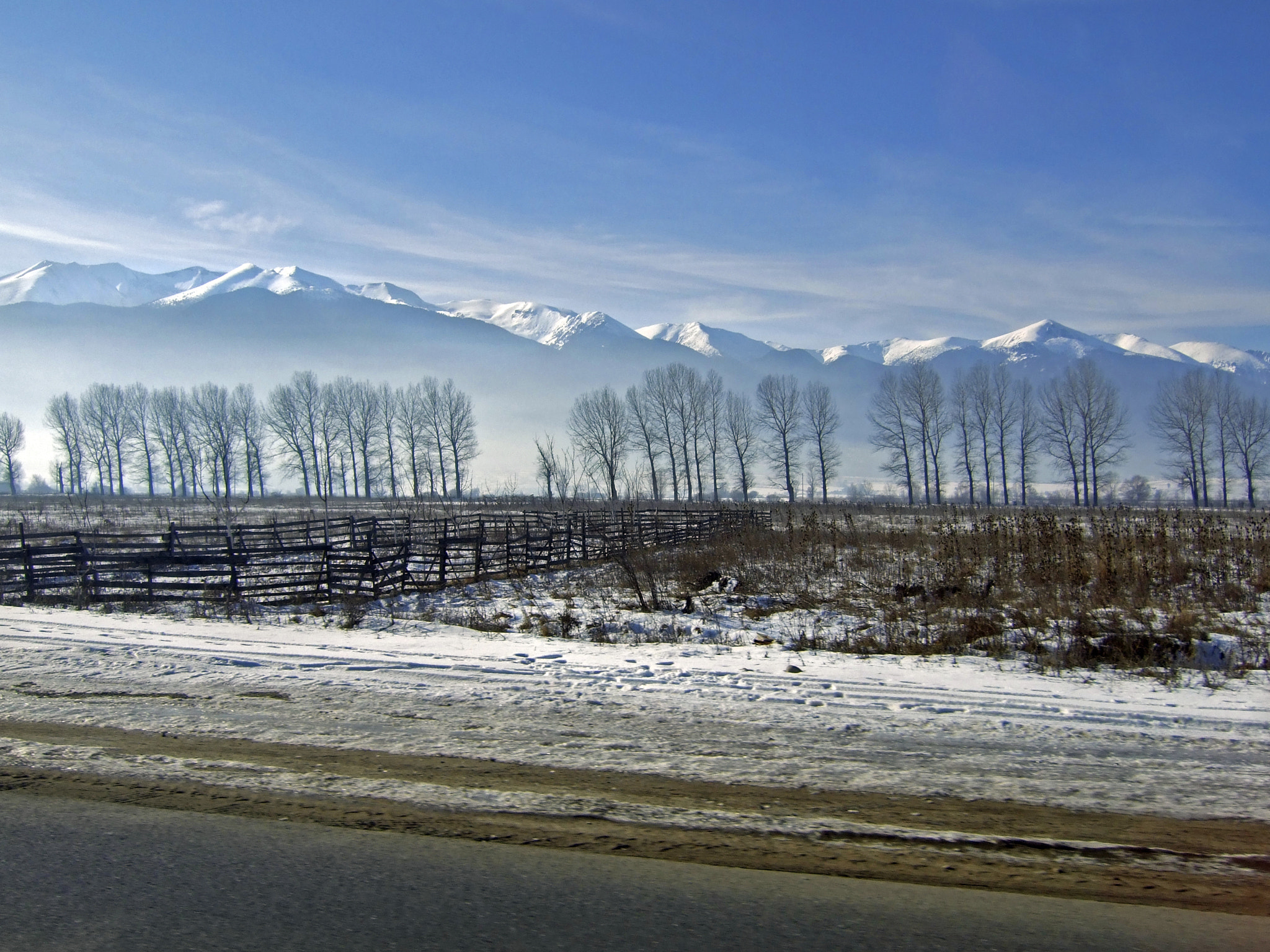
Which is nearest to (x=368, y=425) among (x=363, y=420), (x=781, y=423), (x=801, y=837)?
(x=363, y=420)

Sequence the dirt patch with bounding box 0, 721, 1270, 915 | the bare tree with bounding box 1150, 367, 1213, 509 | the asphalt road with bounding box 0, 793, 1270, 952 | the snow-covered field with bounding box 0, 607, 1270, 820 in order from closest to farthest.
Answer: the asphalt road with bounding box 0, 793, 1270, 952 → the dirt patch with bounding box 0, 721, 1270, 915 → the snow-covered field with bounding box 0, 607, 1270, 820 → the bare tree with bounding box 1150, 367, 1213, 509

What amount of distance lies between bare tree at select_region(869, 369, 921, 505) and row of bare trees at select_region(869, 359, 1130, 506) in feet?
0.29

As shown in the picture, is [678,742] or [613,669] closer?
[678,742]

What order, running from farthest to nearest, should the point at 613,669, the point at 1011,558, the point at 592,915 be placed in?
the point at 1011,558
the point at 613,669
the point at 592,915

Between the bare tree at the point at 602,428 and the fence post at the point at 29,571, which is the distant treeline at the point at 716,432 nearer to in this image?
the bare tree at the point at 602,428

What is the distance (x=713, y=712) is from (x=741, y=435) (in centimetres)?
7848

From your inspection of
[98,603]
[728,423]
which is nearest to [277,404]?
[728,423]

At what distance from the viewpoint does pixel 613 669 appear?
9.12 meters

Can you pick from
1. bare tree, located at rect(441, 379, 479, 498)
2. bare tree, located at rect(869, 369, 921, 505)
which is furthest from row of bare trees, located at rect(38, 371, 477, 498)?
bare tree, located at rect(869, 369, 921, 505)

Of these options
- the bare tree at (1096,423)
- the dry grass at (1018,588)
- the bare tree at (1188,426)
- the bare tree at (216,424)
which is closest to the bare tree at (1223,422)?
the bare tree at (1188,426)

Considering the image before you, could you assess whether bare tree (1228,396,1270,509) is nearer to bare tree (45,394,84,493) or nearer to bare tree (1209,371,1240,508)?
bare tree (1209,371,1240,508)

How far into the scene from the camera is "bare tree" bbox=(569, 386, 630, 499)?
8119 cm

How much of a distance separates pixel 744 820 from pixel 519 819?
1347mm

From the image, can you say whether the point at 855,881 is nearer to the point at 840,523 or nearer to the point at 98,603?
the point at 98,603
